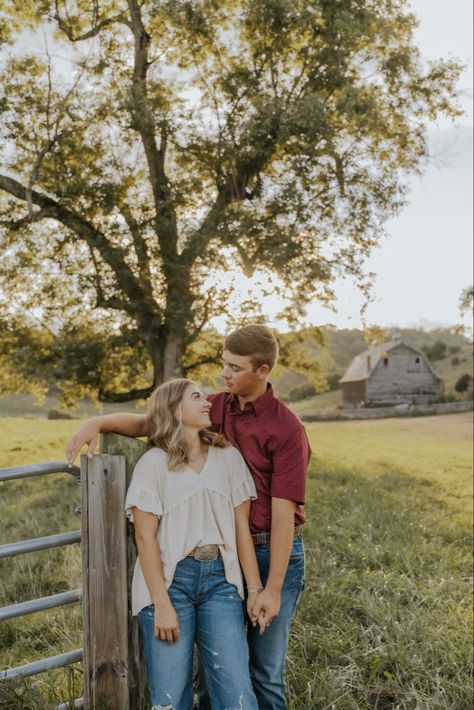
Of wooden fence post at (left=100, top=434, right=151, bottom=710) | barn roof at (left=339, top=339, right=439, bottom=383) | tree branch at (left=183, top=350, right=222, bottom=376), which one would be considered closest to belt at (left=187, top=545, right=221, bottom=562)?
wooden fence post at (left=100, top=434, right=151, bottom=710)

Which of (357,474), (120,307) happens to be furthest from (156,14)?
(357,474)

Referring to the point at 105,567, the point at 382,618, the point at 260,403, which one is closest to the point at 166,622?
the point at 105,567

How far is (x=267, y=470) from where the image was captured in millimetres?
3471

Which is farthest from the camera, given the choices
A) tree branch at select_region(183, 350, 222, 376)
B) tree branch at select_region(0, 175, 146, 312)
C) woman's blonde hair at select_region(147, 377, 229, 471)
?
tree branch at select_region(183, 350, 222, 376)

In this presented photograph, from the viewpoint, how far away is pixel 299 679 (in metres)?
4.66

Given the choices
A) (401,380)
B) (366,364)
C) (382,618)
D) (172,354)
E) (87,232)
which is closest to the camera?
(382,618)

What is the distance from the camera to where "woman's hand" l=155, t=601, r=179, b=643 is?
3084mm

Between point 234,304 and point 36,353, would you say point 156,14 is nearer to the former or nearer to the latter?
point 234,304

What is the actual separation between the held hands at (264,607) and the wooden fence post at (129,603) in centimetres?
61

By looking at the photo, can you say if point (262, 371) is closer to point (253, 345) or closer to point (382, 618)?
point (253, 345)

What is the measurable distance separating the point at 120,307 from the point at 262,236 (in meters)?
3.47

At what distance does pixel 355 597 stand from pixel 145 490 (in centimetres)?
377

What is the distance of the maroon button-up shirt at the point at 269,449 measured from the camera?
3.37m

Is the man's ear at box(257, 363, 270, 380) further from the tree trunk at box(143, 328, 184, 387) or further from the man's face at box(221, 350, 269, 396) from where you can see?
the tree trunk at box(143, 328, 184, 387)
